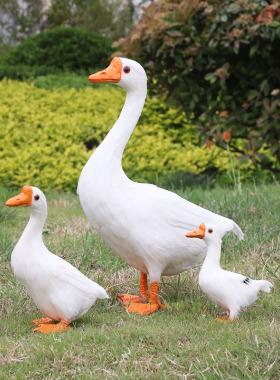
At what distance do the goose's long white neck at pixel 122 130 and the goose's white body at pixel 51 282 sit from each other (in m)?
0.44

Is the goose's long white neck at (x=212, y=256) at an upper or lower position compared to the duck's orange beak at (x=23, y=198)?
lower

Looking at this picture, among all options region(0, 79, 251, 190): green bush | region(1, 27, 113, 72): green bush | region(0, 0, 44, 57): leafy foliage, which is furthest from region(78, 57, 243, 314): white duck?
region(0, 0, 44, 57): leafy foliage

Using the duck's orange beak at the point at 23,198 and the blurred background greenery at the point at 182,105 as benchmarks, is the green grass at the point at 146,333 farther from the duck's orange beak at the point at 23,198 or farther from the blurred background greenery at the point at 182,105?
the blurred background greenery at the point at 182,105

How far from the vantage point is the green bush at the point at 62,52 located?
10.5m

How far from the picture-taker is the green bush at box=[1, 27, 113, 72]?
10469mm

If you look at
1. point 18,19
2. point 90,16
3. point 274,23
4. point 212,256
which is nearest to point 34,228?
point 212,256

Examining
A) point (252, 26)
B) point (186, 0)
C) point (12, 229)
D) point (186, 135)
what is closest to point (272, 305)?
point (12, 229)

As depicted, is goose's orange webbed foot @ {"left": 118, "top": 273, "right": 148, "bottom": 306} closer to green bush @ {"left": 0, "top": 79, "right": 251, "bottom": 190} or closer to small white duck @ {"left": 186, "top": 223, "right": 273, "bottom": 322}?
small white duck @ {"left": 186, "top": 223, "right": 273, "bottom": 322}

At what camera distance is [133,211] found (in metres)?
3.04

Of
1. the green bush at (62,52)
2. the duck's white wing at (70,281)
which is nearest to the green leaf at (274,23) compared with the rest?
the duck's white wing at (70,281)

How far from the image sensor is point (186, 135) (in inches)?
318

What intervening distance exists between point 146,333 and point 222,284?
0.44 meters

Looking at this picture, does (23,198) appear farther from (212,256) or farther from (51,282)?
(212,256)

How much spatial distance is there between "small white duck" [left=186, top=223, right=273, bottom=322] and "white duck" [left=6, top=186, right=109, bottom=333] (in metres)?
0.50
